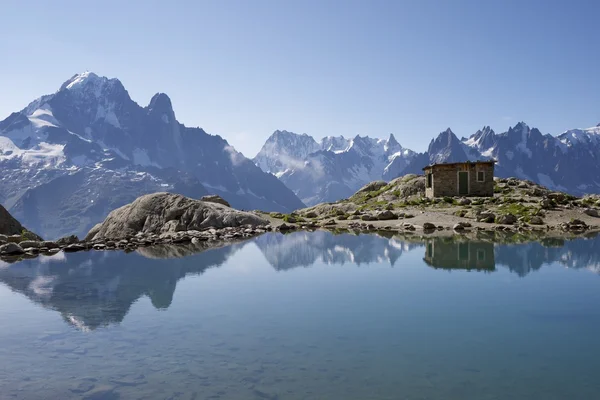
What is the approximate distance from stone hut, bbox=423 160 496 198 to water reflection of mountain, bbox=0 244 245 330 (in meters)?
42.4

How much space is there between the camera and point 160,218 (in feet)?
134

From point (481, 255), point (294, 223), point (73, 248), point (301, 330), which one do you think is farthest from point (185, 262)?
point (294, 223)

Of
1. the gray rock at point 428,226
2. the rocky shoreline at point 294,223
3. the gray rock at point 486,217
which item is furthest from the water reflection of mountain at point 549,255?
the gray rock at point 486,217

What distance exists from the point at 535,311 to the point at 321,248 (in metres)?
19.4

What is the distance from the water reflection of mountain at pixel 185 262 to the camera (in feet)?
57.2

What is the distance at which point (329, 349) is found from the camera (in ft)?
38.1

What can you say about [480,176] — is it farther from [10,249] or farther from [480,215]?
[10,249]

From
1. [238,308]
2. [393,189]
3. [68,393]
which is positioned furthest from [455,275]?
[393,189]

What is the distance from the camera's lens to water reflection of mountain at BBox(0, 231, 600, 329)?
1742 centimetres

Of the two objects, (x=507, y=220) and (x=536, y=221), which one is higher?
(x=507, y=220)

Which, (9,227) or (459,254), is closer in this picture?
(459,254)

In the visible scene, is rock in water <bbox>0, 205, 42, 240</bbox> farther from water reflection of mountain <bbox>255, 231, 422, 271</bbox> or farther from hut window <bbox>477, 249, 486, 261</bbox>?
hut window <bbox>477, 249, 486, 261</bbox>

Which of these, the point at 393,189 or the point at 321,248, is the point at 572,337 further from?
the point at 393,189

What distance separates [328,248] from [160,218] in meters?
16.0
